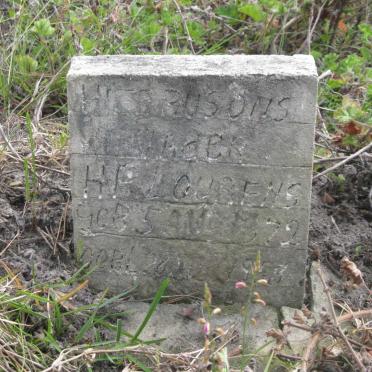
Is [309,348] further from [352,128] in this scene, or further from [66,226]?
[352,128]

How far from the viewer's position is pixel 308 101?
96.6 inches

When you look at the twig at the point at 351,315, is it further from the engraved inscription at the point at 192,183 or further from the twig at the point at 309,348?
the engraved inscription at the point at 192,183

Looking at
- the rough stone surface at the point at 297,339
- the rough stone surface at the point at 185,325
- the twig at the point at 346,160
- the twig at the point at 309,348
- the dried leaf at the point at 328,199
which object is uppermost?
the twig at the point at 346,160

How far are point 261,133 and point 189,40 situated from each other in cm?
180

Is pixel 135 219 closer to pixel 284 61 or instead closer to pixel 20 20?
pixel 284 61

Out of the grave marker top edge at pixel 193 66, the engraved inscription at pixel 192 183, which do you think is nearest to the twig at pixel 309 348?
A: the engraved inscription at pixel 192 183

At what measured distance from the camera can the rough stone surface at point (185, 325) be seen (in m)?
2.62

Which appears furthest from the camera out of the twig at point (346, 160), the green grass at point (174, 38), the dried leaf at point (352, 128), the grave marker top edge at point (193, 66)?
the green grass at point (174, 38)

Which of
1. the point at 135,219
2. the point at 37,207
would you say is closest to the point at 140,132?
the point at 135,219

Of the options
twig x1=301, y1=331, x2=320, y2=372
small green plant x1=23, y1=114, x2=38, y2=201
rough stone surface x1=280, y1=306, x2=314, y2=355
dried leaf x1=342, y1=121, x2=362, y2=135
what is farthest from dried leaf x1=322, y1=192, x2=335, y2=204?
small green plant x1=23, y1=114, x2=38, y2=201

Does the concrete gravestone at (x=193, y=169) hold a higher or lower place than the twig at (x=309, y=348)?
higher

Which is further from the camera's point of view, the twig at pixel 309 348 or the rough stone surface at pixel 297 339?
the rough stone surface at pixel 297 339

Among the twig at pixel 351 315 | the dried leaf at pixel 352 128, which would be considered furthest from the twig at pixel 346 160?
the twig at pixel 351 315

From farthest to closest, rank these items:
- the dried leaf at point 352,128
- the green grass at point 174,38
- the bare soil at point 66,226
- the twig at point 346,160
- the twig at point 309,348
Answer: the green grass at point 174,38 → the dried leaf at point 352,128 → the twig at point 346,160 → the bare soil at point 66,226 → the twig at point 309,348
